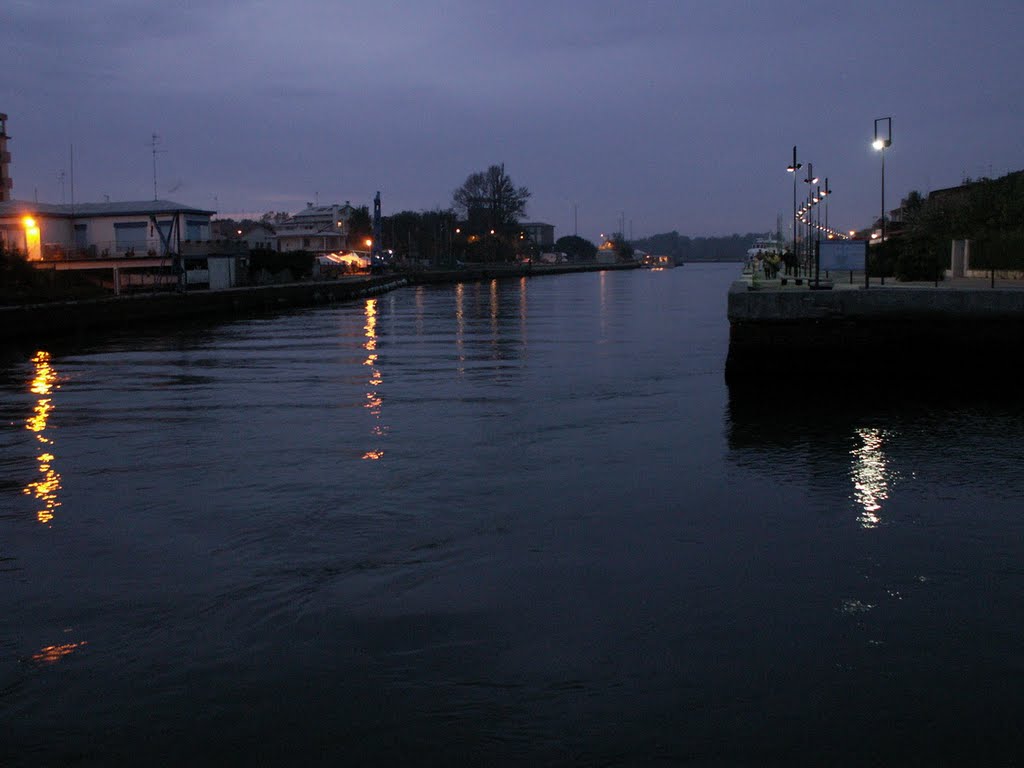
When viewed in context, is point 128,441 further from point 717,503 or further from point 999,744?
point 999,744

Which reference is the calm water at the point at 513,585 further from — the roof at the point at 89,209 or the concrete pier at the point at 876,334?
the roof at the point at 89,209

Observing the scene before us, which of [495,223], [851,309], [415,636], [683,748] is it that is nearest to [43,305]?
[851,309]

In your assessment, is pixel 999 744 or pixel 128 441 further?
pixel 128 441

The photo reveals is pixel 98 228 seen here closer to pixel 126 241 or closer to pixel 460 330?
pixel 126 241

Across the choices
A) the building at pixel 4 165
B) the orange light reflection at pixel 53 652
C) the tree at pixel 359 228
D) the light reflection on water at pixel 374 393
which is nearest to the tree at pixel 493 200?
the tree at pixel 359 228

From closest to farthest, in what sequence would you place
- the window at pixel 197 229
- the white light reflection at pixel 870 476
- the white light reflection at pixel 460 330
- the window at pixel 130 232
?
the white light reflection at pixel 870 476 → the white light reflection at pixel 460 330 → the window at pixel 130 232 → the window at pixel 197 229

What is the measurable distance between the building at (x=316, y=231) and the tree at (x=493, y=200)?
18523 millimetres

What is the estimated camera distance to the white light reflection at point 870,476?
12320 millimetres

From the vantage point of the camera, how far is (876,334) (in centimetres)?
2242

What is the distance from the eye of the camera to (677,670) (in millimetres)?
7824

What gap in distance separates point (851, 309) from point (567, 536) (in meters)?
13.3

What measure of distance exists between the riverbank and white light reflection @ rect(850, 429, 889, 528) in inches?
1146

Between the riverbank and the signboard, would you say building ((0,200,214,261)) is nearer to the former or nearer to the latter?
the riverbank

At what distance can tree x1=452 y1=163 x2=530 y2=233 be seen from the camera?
158125mm
